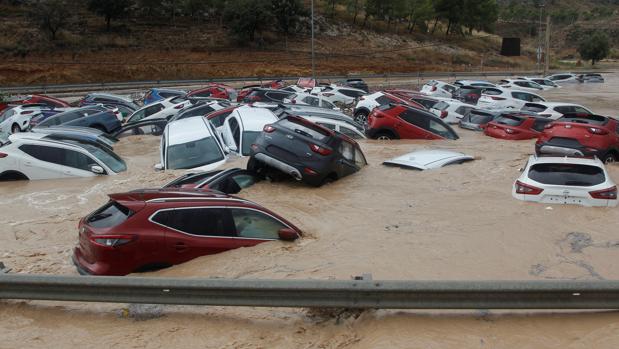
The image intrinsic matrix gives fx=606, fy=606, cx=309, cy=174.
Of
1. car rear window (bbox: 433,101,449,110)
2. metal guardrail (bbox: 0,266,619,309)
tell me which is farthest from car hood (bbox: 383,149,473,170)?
car rear window (bbox: 433,101,449,110)

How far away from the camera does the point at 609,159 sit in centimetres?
1491

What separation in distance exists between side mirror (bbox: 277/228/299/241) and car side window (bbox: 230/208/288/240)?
0.06m

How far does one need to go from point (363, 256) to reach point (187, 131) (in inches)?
281

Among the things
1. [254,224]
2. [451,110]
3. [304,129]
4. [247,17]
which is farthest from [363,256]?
[247,17]

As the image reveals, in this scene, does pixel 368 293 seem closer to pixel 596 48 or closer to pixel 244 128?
pixel 244 128

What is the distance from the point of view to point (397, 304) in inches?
212

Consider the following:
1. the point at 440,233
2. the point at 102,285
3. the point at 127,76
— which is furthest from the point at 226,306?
the point at 127,76

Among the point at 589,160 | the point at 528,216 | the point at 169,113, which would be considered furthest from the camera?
the point at 169,113

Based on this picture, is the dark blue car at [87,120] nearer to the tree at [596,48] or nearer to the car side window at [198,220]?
the car side window at [198,220]

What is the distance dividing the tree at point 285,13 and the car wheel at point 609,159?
53.5 m

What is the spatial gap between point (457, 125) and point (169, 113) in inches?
443

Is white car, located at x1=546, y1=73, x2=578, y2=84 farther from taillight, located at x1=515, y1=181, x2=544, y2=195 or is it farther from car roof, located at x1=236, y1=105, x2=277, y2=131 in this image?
taillight, located at x1=515, y1=181, x2=544, y2=195

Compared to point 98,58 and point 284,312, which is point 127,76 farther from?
point 284,312

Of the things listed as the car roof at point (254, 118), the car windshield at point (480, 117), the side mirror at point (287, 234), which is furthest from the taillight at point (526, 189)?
the car windshield at point (480, 117)
